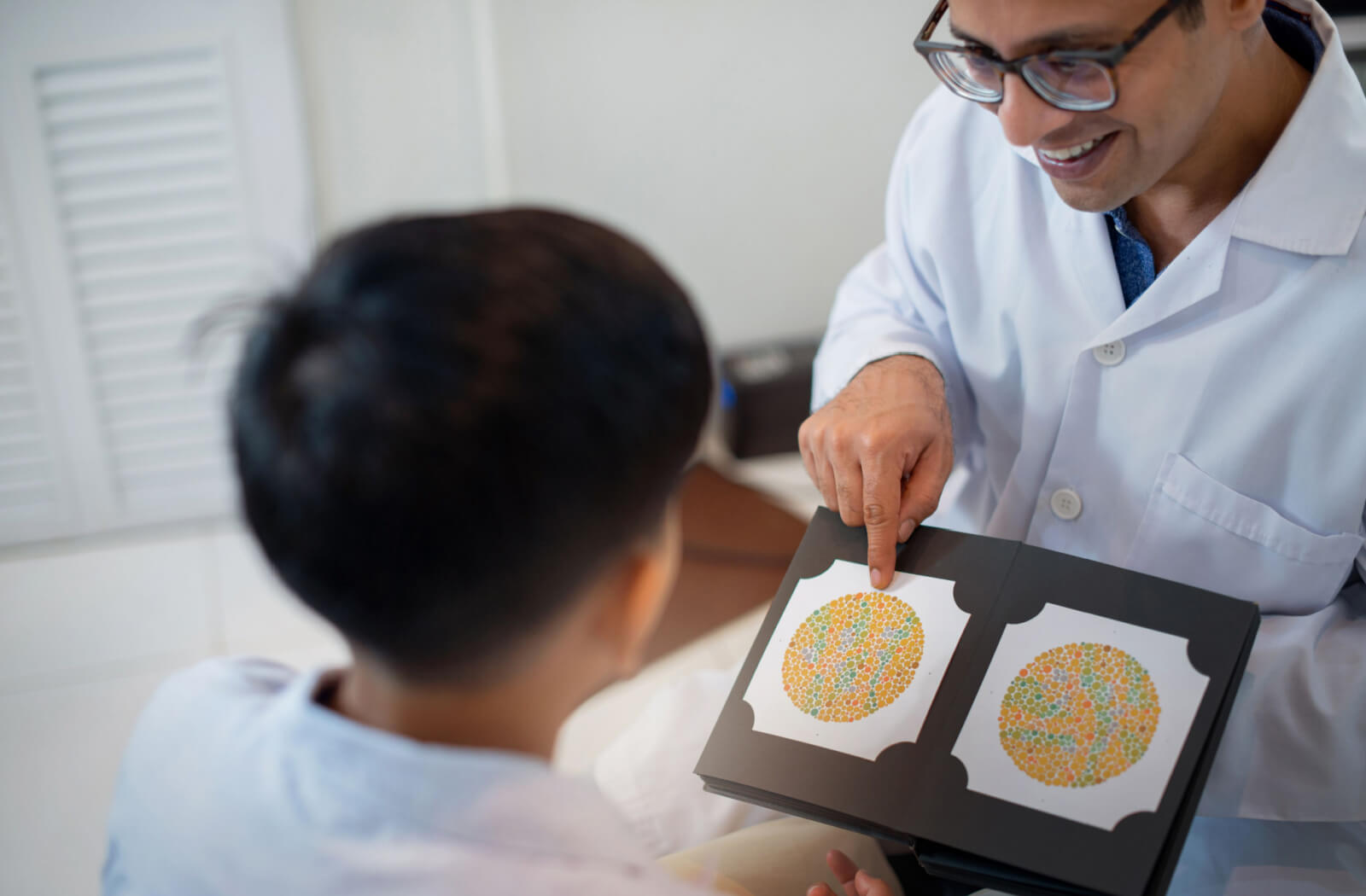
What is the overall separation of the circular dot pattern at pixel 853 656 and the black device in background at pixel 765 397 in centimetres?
150

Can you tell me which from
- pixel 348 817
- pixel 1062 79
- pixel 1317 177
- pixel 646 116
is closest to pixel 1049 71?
pixel 1062 79

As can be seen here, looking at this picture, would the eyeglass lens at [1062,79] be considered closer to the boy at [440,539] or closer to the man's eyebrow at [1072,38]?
the man's eyebrow at [1072,38]

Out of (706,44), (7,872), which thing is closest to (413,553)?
(7,872)

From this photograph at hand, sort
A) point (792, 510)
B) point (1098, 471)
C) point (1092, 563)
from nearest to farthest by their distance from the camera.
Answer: point (1092, 563) < point (1098, 471) < point (792, 510)

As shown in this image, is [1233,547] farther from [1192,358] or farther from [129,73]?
[129,73]

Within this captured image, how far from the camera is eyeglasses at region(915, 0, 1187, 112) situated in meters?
0.87

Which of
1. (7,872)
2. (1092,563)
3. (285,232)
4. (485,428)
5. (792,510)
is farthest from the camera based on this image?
(792,510)

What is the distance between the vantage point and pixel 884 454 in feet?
3.26

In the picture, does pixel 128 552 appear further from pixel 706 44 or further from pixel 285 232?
pixel 706 44

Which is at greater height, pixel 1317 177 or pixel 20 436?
pixel 1317 177

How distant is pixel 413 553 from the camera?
574 millimetres

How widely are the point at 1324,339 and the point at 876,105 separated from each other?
63.8 inches

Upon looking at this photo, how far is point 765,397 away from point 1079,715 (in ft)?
5.34

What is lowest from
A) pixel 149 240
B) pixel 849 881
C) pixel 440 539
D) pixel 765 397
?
pixel 765 397
